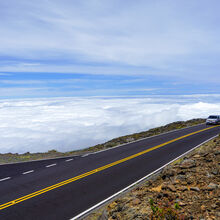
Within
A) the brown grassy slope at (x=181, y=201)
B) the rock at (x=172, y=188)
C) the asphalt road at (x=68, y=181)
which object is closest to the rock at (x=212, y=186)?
the brown grassy slope at (x=181, y=201)

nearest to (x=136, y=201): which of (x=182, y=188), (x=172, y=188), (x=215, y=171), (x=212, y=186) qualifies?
(x=172, y=188)

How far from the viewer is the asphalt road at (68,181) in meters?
9.20

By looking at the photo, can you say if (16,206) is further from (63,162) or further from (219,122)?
(219,122)

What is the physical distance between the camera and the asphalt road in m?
9.20

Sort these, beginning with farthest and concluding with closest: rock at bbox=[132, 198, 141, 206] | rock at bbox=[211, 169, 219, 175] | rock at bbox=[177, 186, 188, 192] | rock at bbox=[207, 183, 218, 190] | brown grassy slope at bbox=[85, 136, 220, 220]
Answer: rock at bbox=[211, 169, 219, 175], rock at bbox=[177, 186, 188, 192], rock at bbox=[132, 198, 141, 206], rock at bbox=[207, 183, 218, 190], brown grassy slope at bbox=[85, 136, 220, 220]

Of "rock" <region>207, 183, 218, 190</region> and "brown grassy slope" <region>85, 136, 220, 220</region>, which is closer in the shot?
"brown grassy slope" <region>85, 136, 220, 220</region>

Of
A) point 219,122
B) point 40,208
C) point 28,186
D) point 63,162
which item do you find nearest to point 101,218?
point 40,208

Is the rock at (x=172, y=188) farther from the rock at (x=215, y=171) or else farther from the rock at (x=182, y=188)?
the rock at (x=215, y=171)

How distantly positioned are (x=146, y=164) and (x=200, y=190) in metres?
8.63

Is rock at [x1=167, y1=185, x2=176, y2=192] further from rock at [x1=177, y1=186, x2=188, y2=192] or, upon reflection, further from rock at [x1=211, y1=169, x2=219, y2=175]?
rock at [x1=211, y1=169, x2=219, y2=175]

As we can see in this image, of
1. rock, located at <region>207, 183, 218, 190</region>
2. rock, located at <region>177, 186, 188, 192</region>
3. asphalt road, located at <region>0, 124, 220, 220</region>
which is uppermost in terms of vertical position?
rock, located at <region>207, 183, 218, 190</region>

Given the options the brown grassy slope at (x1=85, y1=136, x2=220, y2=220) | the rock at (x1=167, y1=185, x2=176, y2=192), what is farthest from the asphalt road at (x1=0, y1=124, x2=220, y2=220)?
the rock at (x1=167, y1=185, x2=176, y2=192)

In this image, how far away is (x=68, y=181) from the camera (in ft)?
41.2

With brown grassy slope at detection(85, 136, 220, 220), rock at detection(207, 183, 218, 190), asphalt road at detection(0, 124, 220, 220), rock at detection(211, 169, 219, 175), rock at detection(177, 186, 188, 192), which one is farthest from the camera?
asphalt road at detection(0, 124, 220, 220)
